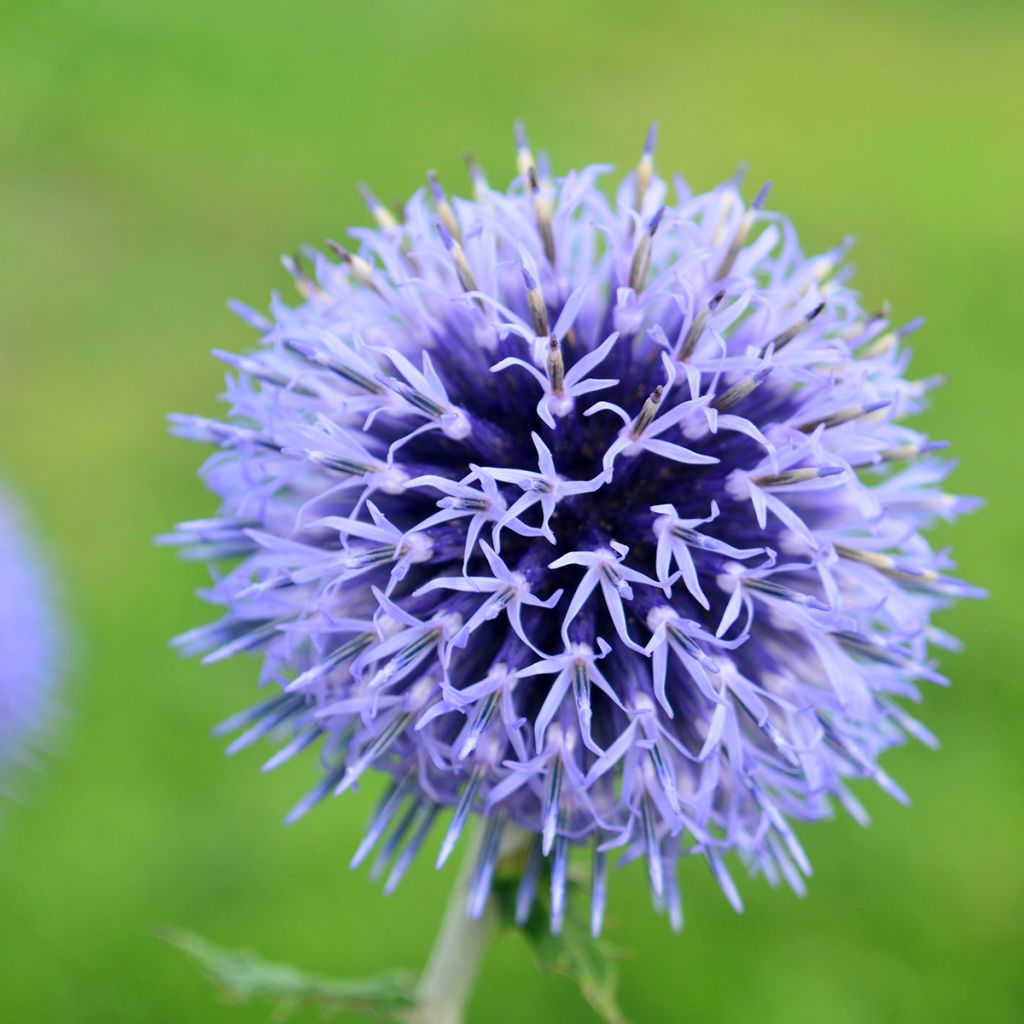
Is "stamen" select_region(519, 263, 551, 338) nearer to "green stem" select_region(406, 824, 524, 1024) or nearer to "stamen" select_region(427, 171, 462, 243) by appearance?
"stamen" select_region(427, 171, 462, 243)

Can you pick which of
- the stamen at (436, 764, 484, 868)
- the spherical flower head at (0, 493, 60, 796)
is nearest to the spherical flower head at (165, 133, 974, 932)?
the stamen at (436, 764, 484, 868)

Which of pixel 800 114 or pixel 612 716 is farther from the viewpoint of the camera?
pixel 800 114

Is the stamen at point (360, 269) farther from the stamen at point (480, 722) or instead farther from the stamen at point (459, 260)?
the stamen at point (480, 722)

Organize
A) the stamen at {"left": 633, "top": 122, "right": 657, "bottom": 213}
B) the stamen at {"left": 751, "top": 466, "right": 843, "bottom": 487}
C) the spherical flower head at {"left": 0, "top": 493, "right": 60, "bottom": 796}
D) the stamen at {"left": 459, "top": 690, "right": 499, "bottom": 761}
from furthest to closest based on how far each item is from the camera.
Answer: the spherical flower head at {"left": 0, "top": 493, "right": 60, "bottom": 796} < the stamen at {"left": 633, "top": 122, "right": 657, "bottom": 213} < the stamen at {"left": 751, "top": 466, "right": 843, "bottom": 487} < the stamen at {"left": 459, "top": 690, "right": 499, "bottom": 761}

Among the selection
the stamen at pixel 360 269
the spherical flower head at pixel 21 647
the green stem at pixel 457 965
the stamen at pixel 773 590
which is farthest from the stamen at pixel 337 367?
the spherical flower head at pixel 21 647

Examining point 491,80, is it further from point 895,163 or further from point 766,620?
point 766,620

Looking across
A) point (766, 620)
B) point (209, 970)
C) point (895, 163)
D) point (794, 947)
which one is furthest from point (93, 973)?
point (895, 163)

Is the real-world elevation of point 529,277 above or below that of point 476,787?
above
